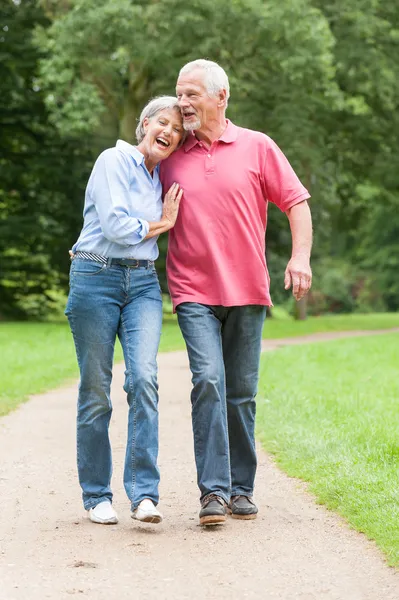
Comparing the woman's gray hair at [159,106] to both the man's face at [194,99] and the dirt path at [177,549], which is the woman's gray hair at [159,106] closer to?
the man's face at [194,99]

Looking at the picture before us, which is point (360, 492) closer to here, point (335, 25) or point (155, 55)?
point (155, 55)

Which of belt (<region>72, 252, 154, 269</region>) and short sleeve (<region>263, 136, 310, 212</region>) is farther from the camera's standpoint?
short sleeve (<region>263, 136, 310, 212</region>)

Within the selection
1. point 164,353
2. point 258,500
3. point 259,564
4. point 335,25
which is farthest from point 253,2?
point 259,564

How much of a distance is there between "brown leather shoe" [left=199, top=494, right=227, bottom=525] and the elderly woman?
0.69 ft

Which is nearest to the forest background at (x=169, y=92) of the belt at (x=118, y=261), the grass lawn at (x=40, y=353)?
the grass lawn at (x=40, y=353)

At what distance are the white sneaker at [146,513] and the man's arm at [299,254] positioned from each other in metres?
1.15

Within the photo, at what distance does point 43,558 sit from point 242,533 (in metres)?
0.93

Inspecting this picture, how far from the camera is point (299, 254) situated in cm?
493

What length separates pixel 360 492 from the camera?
535cm

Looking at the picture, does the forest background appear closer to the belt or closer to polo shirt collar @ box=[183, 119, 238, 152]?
polo shirt collar @ box=[183, 119, 238, 152]

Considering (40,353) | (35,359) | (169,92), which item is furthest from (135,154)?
(169,92)

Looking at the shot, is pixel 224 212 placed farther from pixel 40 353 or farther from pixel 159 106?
pixel 40 353

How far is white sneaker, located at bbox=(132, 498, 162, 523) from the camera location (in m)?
4.64

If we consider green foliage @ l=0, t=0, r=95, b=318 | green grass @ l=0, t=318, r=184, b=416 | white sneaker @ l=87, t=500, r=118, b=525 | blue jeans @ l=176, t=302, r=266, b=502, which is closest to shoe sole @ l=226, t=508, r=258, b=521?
blue jeans @ l=176, t=302, r=266, b=502
